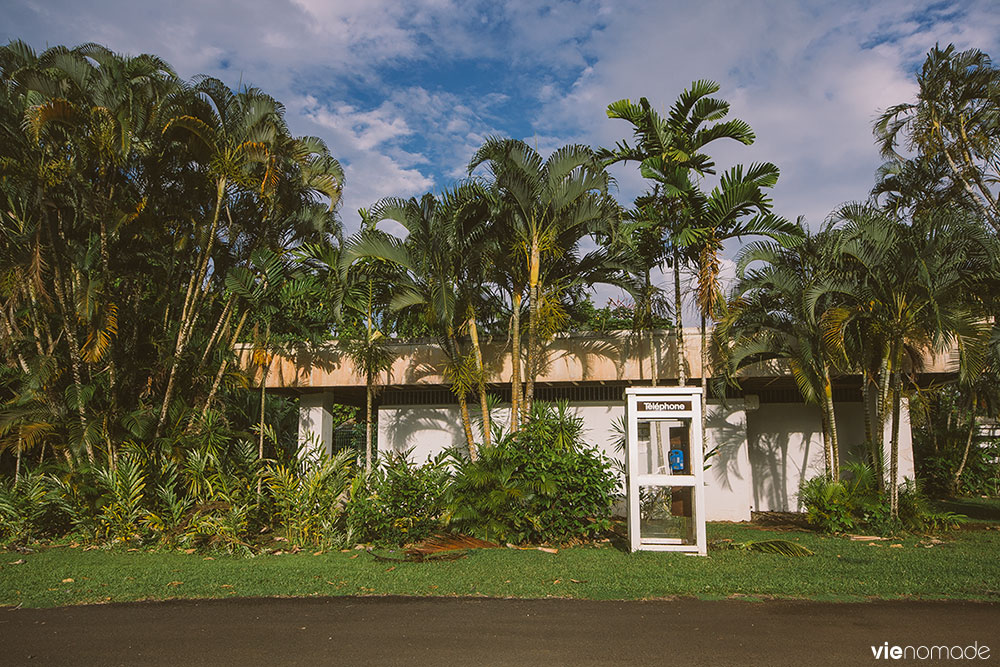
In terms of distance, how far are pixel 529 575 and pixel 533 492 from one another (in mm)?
2409

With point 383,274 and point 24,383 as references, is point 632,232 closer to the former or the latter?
point 383,274

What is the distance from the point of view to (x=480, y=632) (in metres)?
5.72

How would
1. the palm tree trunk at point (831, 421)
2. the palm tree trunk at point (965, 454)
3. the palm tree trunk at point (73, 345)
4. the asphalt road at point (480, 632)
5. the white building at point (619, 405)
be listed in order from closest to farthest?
the asphalt road at point (480, 632) → the palm tree trunk at point (73, 345) → the palm tree trunk at point (831, 421) → the white building at point (619, 405) → the palm tree trunk at point (965, 454)

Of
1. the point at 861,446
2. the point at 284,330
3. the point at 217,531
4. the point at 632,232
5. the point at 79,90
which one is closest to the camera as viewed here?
the point at 217,531

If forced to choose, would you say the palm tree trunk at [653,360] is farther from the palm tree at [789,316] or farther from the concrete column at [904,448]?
the concrete column at [904,448]

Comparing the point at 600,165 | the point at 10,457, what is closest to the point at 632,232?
the point at 600,165

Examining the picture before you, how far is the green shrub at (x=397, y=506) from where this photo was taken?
10477mm

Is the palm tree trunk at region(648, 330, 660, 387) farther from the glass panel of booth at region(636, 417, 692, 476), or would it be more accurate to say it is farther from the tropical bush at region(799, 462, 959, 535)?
the tropical bush at region(799, 462, 959, 535)

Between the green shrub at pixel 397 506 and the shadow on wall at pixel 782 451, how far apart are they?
7687 mm

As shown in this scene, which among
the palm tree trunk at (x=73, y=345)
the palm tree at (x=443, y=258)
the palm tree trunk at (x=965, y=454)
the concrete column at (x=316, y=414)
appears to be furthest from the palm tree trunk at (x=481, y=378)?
the palm tree trunk at (x=965, y=454)

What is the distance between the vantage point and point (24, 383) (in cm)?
1215

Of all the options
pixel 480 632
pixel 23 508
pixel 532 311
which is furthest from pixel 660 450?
pixel 23 508

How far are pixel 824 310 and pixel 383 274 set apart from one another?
25.3 feet

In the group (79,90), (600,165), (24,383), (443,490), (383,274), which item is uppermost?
(79,90)
